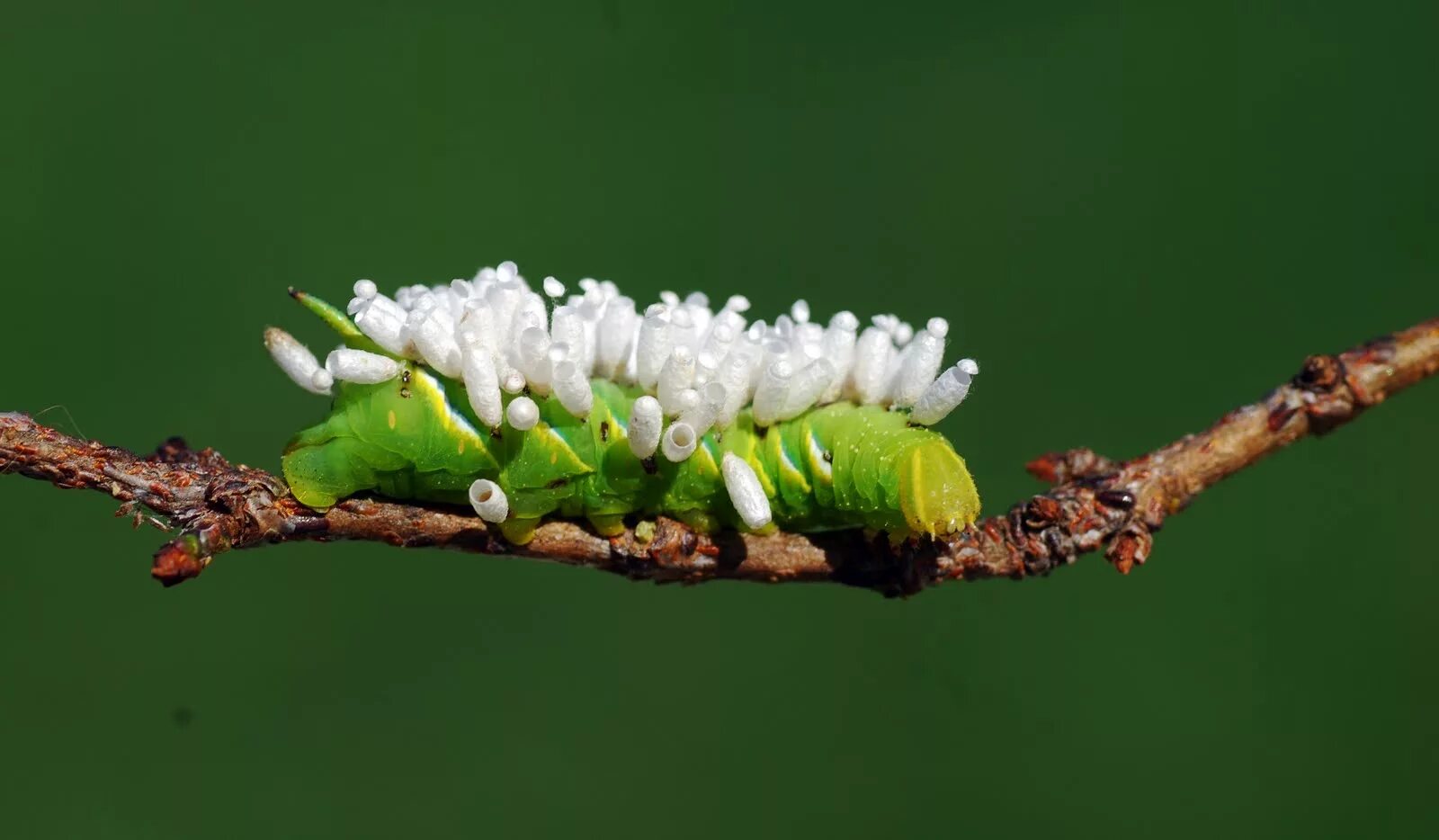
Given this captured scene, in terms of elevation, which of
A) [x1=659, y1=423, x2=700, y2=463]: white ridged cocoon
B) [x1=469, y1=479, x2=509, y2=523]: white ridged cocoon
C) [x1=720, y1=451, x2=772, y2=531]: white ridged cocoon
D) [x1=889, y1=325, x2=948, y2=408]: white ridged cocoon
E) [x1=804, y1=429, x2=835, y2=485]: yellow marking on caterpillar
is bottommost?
[x1=469, y1=479, x2=509, y2=523]: white ridged cocoon

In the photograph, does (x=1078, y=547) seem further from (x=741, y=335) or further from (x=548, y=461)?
(x=548, y=461)

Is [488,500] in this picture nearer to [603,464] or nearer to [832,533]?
[603,464]

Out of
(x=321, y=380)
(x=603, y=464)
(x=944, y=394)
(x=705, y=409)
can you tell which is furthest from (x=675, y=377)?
(x=321, y=380)

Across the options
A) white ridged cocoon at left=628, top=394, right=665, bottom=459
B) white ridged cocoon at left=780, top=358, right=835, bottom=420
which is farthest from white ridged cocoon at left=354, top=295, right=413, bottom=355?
white ridged cocoon at left=780, top=358, right=835, bottom=420

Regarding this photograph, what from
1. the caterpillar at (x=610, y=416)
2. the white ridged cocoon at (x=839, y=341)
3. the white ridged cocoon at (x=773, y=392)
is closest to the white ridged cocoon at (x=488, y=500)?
the caterpillar at (x=610, y=416)

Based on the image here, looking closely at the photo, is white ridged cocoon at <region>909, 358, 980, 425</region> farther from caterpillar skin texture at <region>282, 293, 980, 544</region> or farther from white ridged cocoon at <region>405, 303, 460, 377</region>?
white ridged cocoon at <region>405, 303, 460, 377</region>

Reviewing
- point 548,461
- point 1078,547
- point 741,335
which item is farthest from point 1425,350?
point 548,461

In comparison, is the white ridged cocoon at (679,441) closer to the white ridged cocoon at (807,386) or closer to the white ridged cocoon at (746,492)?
the white ridged cocoon at (746,492)
